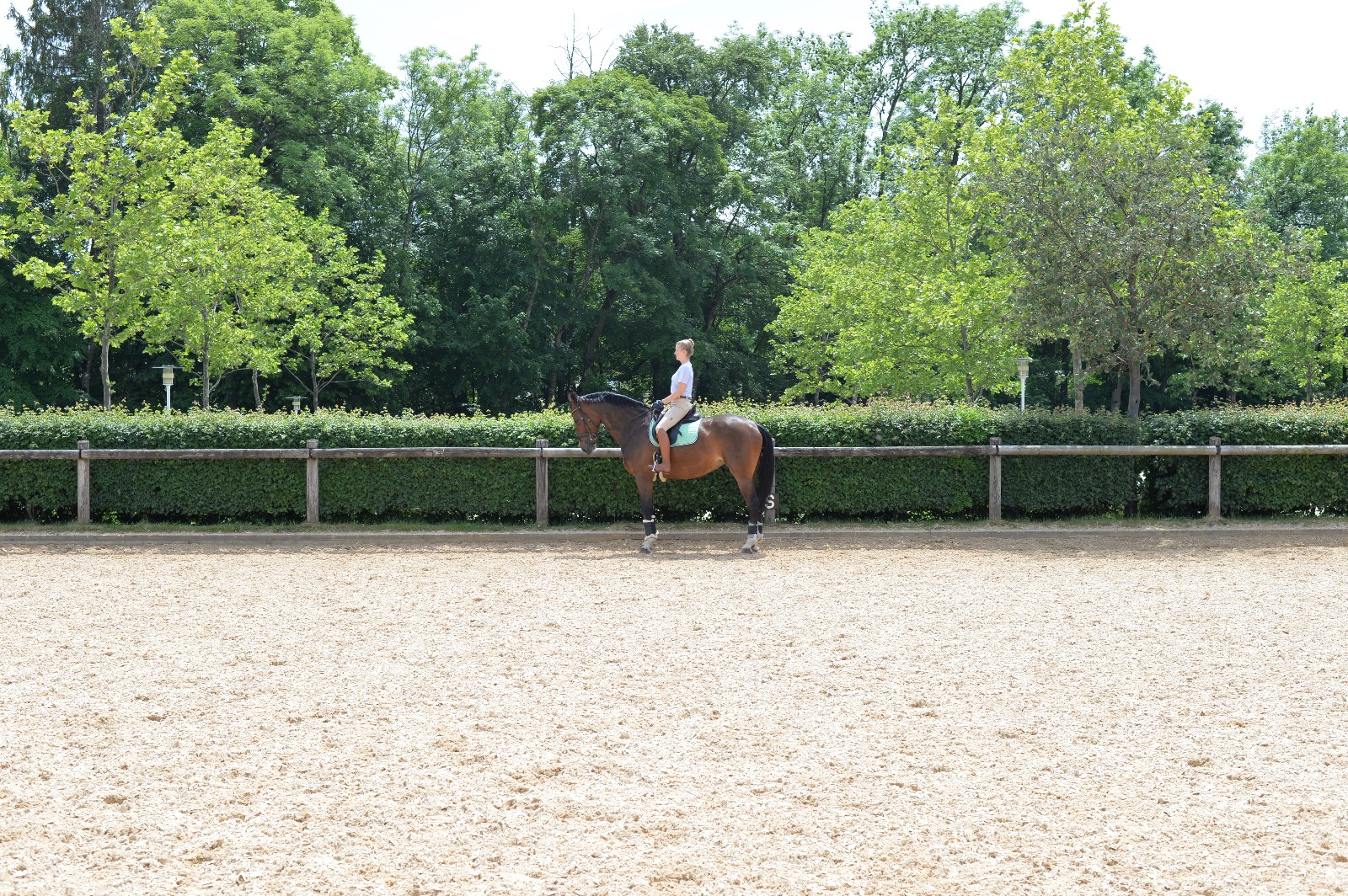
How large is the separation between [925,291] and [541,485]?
15.1 metres

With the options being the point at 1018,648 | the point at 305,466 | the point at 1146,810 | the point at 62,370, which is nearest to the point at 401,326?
the point at 62,370

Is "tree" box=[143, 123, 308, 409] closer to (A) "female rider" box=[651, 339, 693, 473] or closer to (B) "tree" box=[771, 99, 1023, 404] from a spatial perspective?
(A) "female rider" box=[651, 339, 693, 473]

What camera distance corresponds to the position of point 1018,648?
752 centimetres

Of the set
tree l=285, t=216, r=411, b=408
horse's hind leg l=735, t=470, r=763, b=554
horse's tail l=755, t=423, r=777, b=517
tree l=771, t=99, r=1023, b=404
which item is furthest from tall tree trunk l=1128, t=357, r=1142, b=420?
tree l=285, t=216, r=411, b=408

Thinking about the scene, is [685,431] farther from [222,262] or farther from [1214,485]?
[222,262]

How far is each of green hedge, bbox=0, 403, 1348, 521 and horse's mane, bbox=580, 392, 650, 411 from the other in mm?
1323

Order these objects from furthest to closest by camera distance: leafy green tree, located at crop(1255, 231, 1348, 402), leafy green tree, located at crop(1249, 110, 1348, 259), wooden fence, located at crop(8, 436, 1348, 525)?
leafy green tree, located at crop(1249, 110, 1348, 259), leafy green tree, located at crop(1255, 231, 1348, 402), wooden fence, located at crop(8, 436, 1348, 525)

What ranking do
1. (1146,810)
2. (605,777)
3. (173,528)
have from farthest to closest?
(173,528) → (605,777) → (1146,810)

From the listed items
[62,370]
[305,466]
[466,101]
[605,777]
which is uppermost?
[466,101]

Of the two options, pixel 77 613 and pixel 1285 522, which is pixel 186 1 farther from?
pixel 1285 522

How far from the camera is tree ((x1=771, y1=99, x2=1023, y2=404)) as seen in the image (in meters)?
26.2

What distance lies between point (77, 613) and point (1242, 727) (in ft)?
27.4

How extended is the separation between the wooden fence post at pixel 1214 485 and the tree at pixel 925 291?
760 cm

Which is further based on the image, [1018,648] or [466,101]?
[466,101]
